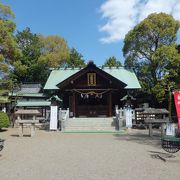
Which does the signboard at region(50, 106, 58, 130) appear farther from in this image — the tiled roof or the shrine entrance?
the tiled roof

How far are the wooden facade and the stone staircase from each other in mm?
2805

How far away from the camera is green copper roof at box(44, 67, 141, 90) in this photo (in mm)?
31850

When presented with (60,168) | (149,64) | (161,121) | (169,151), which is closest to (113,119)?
(161,121)

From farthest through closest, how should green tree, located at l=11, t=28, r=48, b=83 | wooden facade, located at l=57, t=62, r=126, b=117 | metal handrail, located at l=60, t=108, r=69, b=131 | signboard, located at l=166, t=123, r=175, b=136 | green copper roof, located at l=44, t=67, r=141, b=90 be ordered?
green tree, located at l=11, t=28, r=48, b=83 → green copper roof, located at l=44, t=67, r=141, b=90 → wooden facade, located at l=57, t=62, r=126, b=117 → metal handrail, located at l=60, t=108, r=69, b=131 → signboard, located at l=166, t=123, r=175, b=136

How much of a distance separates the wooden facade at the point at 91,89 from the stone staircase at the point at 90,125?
9.20ft

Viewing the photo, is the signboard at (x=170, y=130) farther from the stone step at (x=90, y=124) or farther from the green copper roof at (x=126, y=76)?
the green copper roof at (x=126, y=76)

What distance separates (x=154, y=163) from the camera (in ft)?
34.5

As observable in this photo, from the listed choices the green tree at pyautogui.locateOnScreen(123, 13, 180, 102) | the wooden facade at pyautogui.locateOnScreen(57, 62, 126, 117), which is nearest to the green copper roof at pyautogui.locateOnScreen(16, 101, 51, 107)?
the wooden facade at pyautogui.locateOnScreen(57, 62, 126, 117)

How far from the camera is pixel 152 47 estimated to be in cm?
3472

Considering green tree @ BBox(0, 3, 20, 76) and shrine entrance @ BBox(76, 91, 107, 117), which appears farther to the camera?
shrine entrance @ BBox(76, 91, 107, 117)

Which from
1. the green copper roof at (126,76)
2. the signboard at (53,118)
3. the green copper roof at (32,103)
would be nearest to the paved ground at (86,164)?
the signboard at (53,118)

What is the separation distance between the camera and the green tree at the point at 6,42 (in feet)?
85.6

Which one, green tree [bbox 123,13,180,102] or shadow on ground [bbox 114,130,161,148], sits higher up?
green tree [bbox 123,13,180,102]

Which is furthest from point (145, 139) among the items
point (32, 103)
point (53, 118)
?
point (32, 103)
